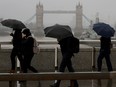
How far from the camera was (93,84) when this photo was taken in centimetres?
931

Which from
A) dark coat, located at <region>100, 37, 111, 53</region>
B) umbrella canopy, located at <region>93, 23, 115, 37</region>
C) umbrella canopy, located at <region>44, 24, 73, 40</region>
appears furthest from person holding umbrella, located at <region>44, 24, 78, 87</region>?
dark coat, located at <region>100, 37, 111, 53</region>

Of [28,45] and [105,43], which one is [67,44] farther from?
[105,43]

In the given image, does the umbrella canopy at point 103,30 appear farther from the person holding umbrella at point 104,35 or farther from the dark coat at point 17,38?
the dark coat at point 17,38

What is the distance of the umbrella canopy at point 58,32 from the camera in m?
8.78

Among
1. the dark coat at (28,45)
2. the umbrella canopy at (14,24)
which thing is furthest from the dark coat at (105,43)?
the umbrella canopy at (14,24)

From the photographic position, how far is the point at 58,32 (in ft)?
29.4

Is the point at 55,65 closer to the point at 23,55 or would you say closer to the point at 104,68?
the point at 104,68

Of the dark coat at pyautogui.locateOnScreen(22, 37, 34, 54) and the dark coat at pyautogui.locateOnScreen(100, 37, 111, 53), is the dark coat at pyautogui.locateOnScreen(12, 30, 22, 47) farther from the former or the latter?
the dark coat at pyautogui.locateOnScreen(100, 37, 111, 53)

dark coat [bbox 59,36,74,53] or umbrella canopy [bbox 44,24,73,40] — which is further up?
umbrella canopy [bbox 44,24,73,40]

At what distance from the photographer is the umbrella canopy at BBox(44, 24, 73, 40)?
8.78 metres

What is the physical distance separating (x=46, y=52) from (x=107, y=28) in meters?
2.75

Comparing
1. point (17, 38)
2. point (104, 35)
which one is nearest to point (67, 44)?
point (104, 35)

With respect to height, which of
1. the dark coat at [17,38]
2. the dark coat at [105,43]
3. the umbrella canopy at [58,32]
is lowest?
the dark coat at [105,43]

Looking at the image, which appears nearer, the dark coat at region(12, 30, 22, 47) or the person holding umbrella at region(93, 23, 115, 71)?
the dark coat at region(12, 30, 22, 47)
